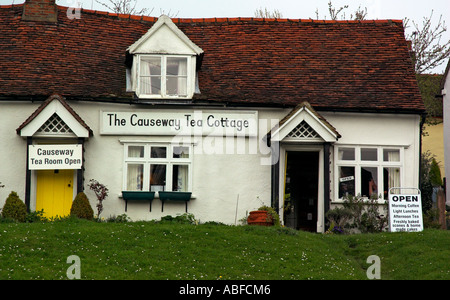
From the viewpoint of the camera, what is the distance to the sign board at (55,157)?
79.5 ft

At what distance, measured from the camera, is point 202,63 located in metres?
27.3

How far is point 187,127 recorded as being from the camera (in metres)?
25.5

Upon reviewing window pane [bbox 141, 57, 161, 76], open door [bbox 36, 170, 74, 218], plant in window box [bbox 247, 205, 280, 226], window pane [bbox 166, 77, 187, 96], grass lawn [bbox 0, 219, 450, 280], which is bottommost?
grass lawn [bbox 0, 219, 450, 280]

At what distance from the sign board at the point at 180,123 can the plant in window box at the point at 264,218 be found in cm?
294

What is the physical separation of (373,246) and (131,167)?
8.62 metres

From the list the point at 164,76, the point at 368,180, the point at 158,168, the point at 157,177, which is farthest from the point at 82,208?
the point at 368,180

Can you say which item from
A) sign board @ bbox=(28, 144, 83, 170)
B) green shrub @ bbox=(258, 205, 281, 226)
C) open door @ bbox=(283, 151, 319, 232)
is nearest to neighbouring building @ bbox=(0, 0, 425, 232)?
sign board @ bbox=(28, 144, 83, 170)

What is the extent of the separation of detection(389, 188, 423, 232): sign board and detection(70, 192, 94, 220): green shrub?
29.2ft

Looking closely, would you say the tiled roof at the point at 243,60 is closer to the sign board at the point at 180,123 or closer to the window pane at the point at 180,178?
the sign board at the point at 180,123

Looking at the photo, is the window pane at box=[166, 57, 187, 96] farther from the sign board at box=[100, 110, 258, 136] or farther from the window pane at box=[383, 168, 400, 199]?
A: the window pane at box=[383, 168, 400, 199]

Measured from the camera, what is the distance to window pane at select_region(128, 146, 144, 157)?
2548cm

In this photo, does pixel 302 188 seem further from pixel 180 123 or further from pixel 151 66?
pixel 151 66

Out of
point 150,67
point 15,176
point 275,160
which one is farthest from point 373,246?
point 15,176

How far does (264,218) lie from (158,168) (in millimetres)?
4103
